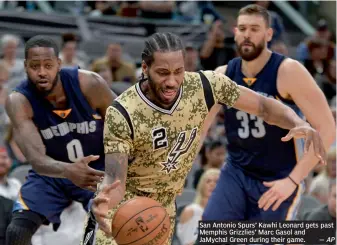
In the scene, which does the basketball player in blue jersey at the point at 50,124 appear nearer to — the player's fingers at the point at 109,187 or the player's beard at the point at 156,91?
the player's beard at the point at 156,91

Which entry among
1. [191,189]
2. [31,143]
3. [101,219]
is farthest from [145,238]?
[191,189]

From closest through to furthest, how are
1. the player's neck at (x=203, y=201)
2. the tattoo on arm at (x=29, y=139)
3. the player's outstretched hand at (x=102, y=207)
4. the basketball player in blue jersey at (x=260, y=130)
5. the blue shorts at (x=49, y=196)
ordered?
the player's outstretched hand at (x=102, y=207)
the tattoo on arm at (x=29, y=139)
the blue shorts at (x=49, y=196)
the basketball player in blue jersey at (x=260, y=130)
the player's neck at (x=203, y=201)

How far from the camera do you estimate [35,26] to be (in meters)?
12.0

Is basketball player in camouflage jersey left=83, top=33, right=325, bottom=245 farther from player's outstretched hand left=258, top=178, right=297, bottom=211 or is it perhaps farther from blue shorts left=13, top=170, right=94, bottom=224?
blue shorts left=13, top=170, right=94, bottom=224

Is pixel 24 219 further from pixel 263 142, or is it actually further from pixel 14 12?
pixel 14 12

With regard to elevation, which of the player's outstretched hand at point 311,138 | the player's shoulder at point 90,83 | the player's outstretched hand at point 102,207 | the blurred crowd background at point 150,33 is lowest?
the player's outstretched hand at point 102,207

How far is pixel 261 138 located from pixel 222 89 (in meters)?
1.24

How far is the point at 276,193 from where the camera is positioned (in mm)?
5391

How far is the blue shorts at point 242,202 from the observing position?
19.0 feet

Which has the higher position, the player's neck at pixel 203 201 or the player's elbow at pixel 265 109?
the player's elbow at pixel 265 109

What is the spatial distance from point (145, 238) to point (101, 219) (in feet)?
1.55

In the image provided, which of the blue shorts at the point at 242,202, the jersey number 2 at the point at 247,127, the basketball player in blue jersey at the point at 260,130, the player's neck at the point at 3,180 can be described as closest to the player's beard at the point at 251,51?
the basketball player in blue jersey at the point at 260,130

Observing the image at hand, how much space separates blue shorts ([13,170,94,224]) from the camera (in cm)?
555

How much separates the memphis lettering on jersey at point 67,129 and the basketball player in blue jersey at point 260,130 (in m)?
0.92
